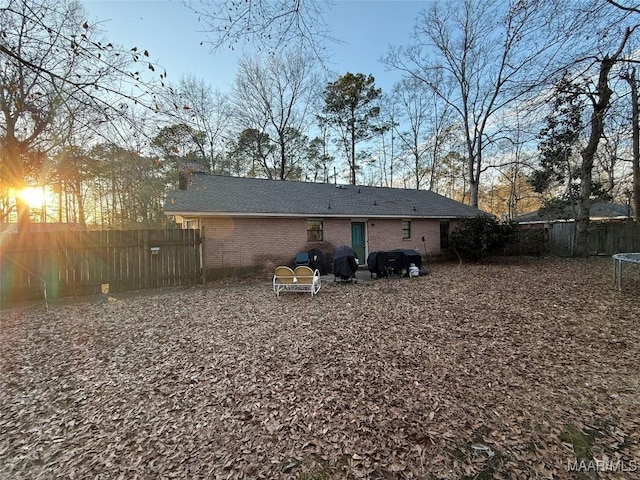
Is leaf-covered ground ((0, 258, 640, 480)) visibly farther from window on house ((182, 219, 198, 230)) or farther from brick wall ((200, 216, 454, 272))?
window on house ((182, 219, 198, 230))

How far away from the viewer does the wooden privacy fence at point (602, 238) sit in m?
15.7

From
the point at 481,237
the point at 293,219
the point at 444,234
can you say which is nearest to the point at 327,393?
the point at 293,219

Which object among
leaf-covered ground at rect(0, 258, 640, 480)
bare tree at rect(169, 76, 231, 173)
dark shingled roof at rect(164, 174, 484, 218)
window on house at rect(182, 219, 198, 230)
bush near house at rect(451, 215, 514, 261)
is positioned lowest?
leaf-covered ground at rect(0, 258, 640, 480)

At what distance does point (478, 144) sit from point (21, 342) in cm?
2409

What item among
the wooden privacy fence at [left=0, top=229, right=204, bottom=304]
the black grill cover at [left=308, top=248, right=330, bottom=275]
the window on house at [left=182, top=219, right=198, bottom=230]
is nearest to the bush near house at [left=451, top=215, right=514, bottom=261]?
the black grill cover at [left=308, top=248, right=330, bottom=275]

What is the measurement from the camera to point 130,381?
374 centimetres

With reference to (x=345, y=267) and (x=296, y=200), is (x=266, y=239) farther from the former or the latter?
(x=345, y=267)

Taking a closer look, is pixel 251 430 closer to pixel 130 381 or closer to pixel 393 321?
pixel 130 381

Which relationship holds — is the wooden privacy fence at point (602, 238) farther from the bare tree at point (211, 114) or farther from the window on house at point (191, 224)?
the bare tree at point (211, 114)

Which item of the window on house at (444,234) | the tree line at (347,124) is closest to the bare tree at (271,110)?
the tree line at (347,124)

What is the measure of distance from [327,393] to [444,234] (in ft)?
53.5

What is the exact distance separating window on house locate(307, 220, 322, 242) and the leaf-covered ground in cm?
715

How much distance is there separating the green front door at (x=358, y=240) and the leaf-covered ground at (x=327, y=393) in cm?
822

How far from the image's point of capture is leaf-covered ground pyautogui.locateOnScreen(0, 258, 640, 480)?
2.38 m
